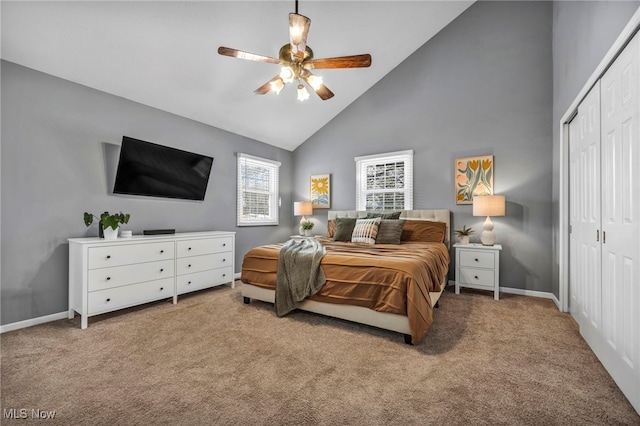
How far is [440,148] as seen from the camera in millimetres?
4336

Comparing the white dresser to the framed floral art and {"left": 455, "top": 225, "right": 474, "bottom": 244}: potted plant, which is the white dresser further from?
the framed floral art

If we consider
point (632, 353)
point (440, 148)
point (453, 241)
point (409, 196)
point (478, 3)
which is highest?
point (478, 3)

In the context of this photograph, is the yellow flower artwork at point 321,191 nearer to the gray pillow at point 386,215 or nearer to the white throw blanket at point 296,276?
the gray pillow at point 386,215

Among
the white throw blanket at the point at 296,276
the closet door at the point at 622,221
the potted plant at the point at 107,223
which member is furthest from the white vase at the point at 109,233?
the closet door at the point at 622,221

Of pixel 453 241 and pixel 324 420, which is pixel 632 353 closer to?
pixel 324 420

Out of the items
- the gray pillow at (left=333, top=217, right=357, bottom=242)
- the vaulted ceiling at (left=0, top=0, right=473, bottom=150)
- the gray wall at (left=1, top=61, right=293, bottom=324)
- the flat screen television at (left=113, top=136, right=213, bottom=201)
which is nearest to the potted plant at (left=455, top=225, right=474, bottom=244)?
the gray pillow at (left=333, top=217, right=357, bottom=242)

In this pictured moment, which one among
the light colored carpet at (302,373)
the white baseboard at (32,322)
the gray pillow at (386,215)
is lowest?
the light colored carpet at (302,373)

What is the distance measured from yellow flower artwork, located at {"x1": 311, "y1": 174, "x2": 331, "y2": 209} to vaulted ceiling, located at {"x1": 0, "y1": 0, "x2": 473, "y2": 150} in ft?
4.19

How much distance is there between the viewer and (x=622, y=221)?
1714 millimetres

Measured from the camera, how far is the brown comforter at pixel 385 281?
225 cm

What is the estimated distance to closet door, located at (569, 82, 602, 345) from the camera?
212 cm

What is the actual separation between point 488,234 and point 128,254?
14.1 ft

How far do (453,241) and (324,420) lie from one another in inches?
136

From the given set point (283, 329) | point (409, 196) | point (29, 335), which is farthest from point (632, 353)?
point (29, 335)
